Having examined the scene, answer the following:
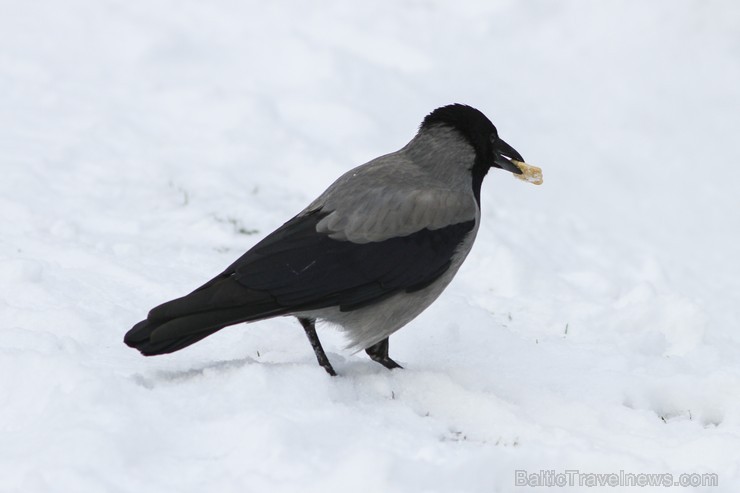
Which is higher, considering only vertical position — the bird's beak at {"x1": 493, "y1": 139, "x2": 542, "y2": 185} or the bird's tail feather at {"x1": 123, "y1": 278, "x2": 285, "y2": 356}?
the bird's beak at {"x1": 493, "y1": 139, "x2": 542, "y2": 185}

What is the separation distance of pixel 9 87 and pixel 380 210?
17.8ft

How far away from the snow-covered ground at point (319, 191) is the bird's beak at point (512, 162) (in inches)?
35.7

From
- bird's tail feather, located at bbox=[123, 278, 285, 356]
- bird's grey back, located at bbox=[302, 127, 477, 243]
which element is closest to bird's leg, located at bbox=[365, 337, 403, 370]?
bird's grey back, located at bbox=[302, 127, 477, 243]

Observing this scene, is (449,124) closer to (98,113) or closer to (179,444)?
(179,444)

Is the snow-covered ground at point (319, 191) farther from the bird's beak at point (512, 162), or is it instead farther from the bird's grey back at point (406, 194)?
the bird's beak at point (512, 162)

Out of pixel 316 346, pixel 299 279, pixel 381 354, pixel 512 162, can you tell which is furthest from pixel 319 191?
pixel 299 279

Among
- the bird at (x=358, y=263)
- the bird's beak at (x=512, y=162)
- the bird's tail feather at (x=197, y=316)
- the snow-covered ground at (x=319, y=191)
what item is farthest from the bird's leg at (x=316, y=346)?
the bird's beak at (x=512, y=162)

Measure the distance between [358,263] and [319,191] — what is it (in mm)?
3535

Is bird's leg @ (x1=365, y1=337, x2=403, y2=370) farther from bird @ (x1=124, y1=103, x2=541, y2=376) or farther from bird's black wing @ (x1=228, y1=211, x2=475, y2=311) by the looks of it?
bird's black wing @ (x1=228, y1=211, x2=475, y2=311)

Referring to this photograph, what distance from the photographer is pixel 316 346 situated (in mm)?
4859

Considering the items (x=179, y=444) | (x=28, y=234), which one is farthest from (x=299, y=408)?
(x=28, y=234)

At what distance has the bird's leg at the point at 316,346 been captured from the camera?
4.81m

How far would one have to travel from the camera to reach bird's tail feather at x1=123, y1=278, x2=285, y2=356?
4.48 m

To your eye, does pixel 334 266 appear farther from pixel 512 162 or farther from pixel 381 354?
pixel 512 162
